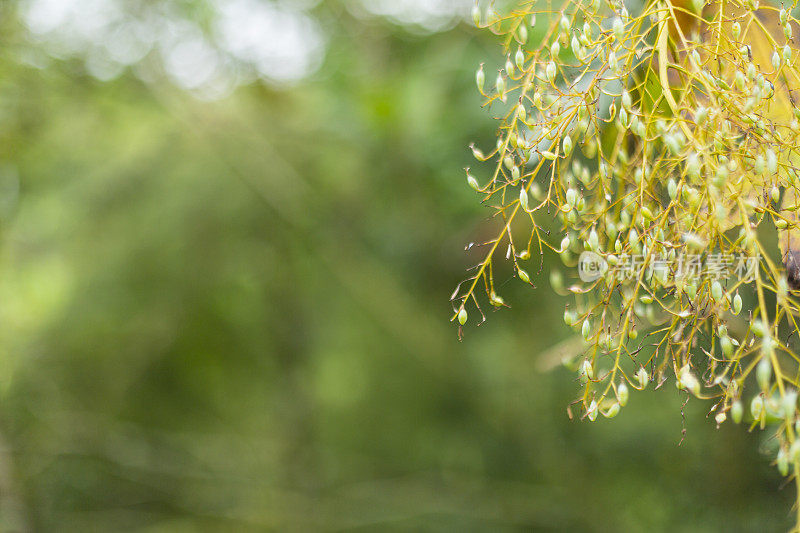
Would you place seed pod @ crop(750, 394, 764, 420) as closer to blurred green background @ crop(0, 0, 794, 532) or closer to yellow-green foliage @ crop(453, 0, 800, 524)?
A: yellow-green foliage @ crop(453, 0, 800, 524)

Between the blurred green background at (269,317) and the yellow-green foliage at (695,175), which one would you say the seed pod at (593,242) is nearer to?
the yellow-green foliage at (695,175)

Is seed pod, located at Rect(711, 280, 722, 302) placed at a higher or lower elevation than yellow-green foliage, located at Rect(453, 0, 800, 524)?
lower

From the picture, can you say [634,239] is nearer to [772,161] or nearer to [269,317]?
[772,161]

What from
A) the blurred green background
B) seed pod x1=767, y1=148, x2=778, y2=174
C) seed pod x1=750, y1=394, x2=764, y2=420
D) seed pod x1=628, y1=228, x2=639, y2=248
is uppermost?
the blurred green background

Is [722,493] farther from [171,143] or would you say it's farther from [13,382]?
[13,382]

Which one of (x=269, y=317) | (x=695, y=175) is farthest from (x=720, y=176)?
(x=269, y=317)

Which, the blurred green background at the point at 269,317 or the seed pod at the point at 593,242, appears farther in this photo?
the blurred green background at the point at 269,317

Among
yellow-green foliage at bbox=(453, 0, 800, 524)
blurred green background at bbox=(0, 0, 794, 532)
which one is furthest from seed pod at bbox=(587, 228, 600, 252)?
blurred green background at bbox=(0, 0, 794, 532)

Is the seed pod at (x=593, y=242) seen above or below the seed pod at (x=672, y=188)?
below

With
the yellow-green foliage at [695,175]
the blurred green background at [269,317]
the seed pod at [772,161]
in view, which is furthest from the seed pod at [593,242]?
the blurred green background at [269,317]
